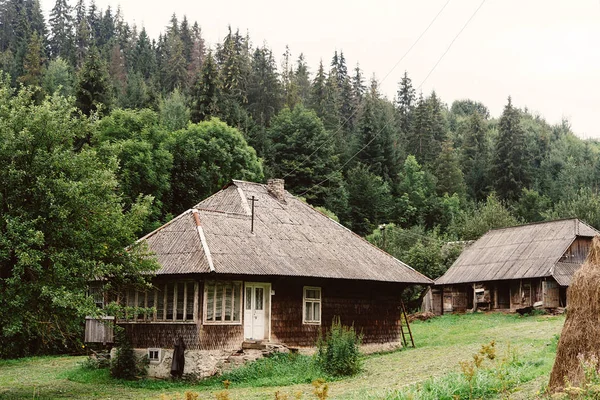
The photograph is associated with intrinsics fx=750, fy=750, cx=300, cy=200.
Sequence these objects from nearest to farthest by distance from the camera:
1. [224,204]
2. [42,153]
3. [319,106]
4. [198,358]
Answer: [42,153]
[198,358]
[224,204]
[319,106]

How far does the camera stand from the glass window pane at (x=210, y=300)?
25.2 meters

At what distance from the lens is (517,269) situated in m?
42.4

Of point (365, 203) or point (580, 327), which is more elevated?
point (365, 203)

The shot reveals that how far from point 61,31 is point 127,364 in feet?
359

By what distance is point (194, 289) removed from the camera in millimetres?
25250

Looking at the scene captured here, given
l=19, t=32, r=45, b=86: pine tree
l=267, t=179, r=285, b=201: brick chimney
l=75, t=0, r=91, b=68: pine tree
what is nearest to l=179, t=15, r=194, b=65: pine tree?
l=75, t=0, r=91, b=68: pine tree

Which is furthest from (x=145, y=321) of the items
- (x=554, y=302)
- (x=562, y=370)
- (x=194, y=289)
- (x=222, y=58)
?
(x=222, y=58)

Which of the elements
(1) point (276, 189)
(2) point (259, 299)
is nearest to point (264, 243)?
(2) point (259, 299)

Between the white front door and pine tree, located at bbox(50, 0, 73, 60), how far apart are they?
87739 millimetres

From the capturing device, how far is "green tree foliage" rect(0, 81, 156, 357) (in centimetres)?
2002

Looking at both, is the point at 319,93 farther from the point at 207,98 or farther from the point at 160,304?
the point at 160,304

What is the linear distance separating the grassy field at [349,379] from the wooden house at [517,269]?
707 cm

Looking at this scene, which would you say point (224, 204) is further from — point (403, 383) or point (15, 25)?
point (15, 25)

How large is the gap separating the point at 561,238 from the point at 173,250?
2562 centimetres
